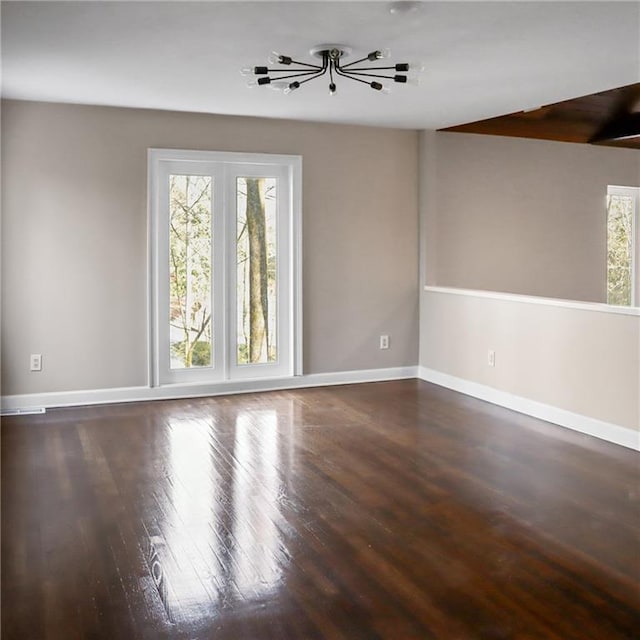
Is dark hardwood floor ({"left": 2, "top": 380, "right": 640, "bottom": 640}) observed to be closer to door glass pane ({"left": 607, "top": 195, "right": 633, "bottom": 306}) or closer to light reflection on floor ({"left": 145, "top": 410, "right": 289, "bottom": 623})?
light reflection on floor ({"left": 145, "top": 410, "right": 289, "bottom": 623})

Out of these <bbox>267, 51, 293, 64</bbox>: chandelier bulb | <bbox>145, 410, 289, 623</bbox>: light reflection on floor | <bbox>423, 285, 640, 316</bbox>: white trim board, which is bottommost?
<bbox>145, 410, 289, 623</bbox>: light reflection on floor

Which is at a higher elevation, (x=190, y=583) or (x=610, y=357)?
(x=610, y=357)

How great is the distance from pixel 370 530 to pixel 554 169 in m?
5.30

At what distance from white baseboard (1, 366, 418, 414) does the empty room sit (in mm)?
20

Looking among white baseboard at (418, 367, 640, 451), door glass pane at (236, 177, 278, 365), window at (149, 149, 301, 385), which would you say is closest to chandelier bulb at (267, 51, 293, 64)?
window at (149, 149, 301, 385)

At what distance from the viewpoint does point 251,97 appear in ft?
16.6

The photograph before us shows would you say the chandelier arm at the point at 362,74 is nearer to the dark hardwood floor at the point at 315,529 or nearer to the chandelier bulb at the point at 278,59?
the chandelier bulb at the point at 278,59

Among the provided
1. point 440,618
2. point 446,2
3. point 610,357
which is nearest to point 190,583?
point 440,618

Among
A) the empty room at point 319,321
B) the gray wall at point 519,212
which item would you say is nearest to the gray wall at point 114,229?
the empty room at point 319,321

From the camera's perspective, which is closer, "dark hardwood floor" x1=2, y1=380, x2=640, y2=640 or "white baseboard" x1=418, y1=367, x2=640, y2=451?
"dark hardwood floor" x1=2, y1=380, x2=640, y2=640

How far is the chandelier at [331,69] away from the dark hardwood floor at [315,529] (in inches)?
85.9

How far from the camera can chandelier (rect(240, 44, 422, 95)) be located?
12.1ft

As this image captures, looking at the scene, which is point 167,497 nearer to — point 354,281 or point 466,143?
point 354,281

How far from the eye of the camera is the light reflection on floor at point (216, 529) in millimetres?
2672
